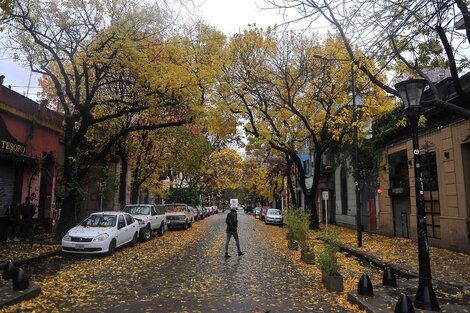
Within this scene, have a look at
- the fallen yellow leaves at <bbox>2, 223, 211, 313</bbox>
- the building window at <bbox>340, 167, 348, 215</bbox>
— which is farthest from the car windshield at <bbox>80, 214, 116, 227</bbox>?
the building window at <bbox>340, 167, 348, 215</bbox>

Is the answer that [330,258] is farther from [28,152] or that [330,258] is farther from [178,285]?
[28,152]

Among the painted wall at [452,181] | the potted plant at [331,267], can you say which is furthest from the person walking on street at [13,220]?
the painted wall at [452,181]

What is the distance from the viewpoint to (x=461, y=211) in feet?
50.4

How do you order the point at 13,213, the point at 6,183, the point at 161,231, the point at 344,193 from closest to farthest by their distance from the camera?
the point at 13,213 < the point at 6,183 < the point at 161,231 < the point at 344,193

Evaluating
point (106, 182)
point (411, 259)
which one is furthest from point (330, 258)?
point (106, 182)

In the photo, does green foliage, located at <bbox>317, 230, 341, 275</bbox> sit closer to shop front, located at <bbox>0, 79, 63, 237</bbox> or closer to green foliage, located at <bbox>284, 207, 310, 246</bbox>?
green foliage, located at <bbox>284, 207, 310, 246</bbox>

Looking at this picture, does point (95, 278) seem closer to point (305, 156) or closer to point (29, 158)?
point (29, 158)

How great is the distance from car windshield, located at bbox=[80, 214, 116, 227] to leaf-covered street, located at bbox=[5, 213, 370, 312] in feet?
4.90

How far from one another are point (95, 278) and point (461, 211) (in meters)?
13.4

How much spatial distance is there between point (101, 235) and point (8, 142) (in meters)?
6.77

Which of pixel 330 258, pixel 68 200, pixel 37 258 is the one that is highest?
pixel 68 200

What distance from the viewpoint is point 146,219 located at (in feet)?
68.3

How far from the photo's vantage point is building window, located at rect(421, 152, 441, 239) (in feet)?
57.5

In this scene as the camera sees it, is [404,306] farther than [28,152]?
No
